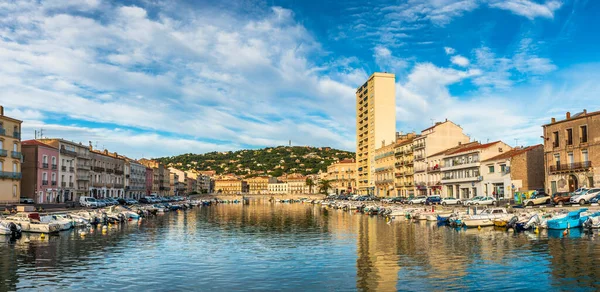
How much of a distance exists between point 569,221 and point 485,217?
8.05 metres

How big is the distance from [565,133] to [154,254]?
5074cm

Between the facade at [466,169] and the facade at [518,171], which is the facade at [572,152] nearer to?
the facade at [518,171]

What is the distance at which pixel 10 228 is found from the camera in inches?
1636

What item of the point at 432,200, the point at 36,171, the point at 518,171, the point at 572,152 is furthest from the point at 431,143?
the point at 36,171

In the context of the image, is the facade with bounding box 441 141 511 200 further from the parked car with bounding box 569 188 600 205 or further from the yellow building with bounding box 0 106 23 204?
the yellow building with bounding box 0 106 23 204

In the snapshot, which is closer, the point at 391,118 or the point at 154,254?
the point at 154,254

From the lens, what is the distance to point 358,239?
40875 mm

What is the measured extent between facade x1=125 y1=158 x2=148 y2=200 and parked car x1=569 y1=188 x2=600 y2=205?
333ft

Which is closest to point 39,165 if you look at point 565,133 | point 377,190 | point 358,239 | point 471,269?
point 358,239

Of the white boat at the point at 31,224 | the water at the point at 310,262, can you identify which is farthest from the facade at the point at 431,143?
the white boat at the point at 31,224

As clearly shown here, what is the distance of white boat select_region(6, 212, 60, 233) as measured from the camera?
1720 inches

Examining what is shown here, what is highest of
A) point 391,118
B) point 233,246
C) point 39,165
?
point 391,118

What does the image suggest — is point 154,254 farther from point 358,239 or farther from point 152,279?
point 358,239

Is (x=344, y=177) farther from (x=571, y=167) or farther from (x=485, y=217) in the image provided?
(x=485, y=217)
